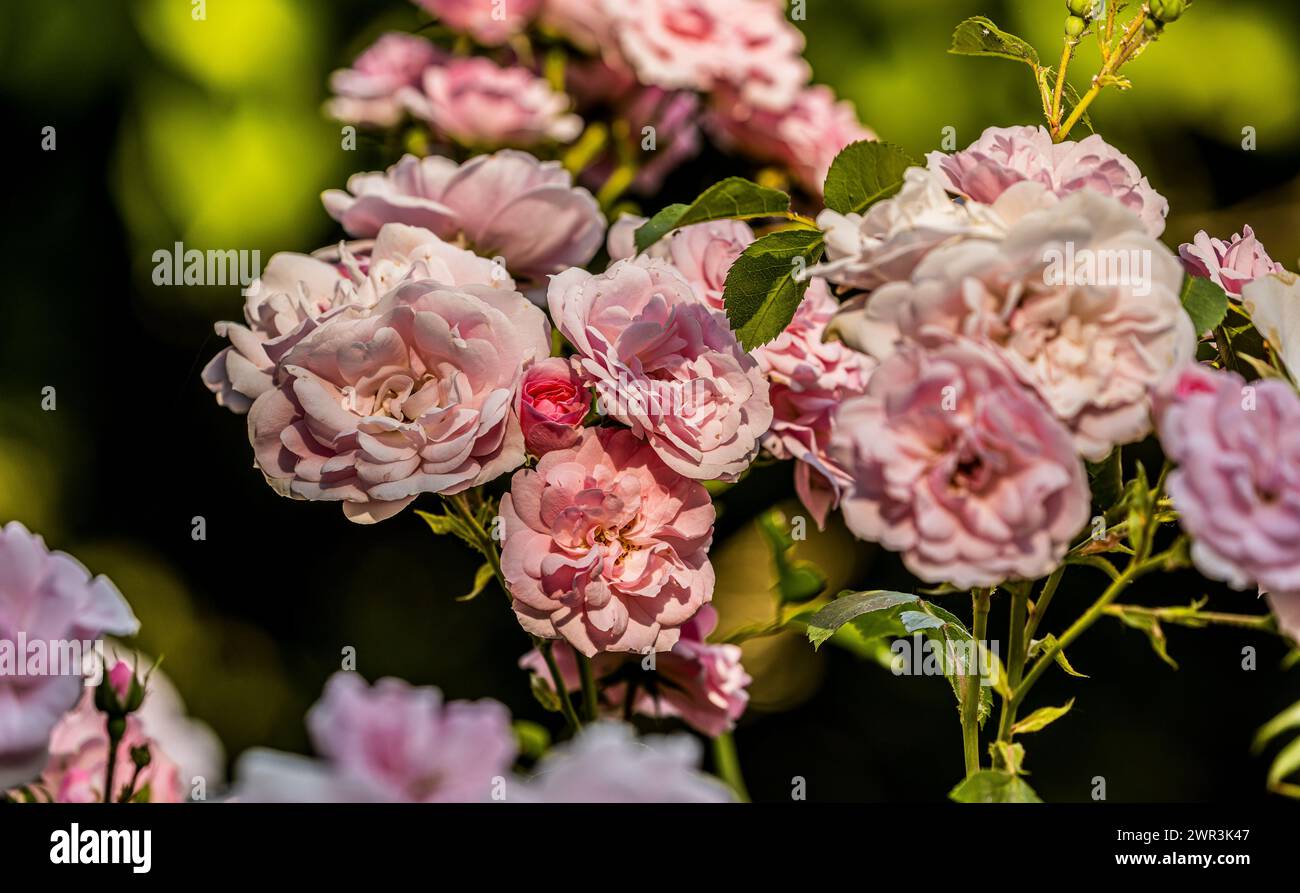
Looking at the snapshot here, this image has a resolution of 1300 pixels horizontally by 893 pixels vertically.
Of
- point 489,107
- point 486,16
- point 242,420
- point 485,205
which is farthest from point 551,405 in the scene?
point 242,420

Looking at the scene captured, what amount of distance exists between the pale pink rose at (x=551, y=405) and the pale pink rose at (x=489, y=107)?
38cm

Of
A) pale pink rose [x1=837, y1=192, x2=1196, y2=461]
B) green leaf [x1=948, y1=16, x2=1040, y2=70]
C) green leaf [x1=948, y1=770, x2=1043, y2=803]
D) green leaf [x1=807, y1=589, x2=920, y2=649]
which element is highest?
green leaf [x1=948, y1=16, x2=1040, y2=70]

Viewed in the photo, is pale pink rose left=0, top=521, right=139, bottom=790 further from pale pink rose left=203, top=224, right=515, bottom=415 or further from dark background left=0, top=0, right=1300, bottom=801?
dark background left=0, top=0, right=1300, bottom=801

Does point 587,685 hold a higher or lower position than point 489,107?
lower

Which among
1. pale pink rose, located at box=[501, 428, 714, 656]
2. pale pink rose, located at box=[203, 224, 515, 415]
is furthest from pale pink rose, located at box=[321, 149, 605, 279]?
pale pink rose, located at box=[501, 428, 714, 656]

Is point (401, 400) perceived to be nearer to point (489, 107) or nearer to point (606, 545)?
point (606, 545)

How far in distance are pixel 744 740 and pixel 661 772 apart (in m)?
1.20

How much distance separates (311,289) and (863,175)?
242 millimetres

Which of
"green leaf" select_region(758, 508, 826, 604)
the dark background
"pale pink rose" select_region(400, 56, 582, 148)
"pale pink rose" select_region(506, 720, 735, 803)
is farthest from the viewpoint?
the dark background

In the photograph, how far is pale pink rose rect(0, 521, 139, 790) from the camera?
387 mm

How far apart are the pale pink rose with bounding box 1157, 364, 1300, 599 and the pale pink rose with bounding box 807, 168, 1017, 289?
87mm

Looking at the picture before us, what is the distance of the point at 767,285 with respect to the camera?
489 mm
